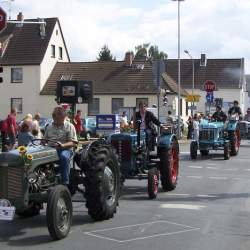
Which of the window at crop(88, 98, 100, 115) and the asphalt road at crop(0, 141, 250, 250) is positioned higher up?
the window at crop(88, 98, 100, 115)

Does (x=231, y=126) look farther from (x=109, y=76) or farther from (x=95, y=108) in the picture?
(x=109, y=76)

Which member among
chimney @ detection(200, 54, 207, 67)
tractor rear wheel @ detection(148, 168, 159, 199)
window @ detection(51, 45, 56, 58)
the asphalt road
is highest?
chimney @ detection(200, 54, 207, 67)

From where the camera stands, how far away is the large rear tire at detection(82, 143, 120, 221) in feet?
32.1

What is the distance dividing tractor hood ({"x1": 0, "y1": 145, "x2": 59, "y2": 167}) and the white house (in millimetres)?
51886

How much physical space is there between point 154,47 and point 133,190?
116 meters

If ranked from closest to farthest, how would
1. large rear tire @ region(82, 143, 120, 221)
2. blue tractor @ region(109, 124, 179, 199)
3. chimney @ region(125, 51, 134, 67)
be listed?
large rear tire @ region(82, 143, 120, 221) → blue tractor @ region(109, 124, 179, 199) → chimney @ region(125, 51, 134, 67)

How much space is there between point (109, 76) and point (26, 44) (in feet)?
28.0

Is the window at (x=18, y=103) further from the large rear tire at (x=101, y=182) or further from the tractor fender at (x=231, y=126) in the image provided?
the large rear tire at (x=101, y=182)

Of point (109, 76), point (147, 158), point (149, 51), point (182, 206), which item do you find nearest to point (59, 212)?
point (182, 206)

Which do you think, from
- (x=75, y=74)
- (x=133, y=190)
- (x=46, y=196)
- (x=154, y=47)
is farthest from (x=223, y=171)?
(x=154, y=47)

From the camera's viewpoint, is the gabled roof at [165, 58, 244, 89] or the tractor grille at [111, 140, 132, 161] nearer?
the tractor grille at [111, 140, 132, 161]

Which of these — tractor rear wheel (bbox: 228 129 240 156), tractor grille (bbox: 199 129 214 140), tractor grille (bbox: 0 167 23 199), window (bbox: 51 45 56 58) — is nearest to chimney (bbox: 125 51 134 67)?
window (bbox: 51 45 56 58)

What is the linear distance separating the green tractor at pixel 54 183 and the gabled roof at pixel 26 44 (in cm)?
5131

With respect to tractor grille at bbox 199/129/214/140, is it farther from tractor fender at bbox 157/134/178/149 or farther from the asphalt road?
tractor fender at bbox 157/134/178/149
